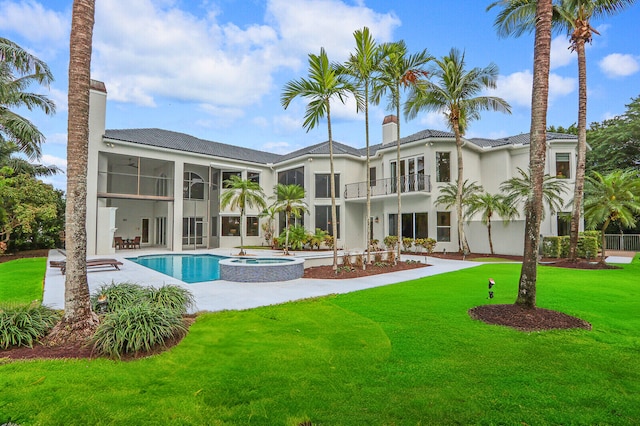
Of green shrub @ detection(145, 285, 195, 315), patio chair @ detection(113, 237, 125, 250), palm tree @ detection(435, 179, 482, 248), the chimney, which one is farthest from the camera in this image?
the chimney

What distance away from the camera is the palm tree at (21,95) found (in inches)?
595

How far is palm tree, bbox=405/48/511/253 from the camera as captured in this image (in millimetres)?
17266

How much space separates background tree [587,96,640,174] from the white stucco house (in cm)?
1068

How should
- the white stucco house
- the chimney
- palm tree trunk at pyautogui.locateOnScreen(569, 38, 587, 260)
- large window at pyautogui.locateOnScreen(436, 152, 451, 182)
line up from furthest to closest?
the chimney < large window at pyautogui.locateOnScreen(436, 152, 451, 182) < the white stucco house < palm tree trunk at pyautogui.locateOnScreen(569, 38, 587, 260)

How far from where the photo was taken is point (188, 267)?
50.3 ft

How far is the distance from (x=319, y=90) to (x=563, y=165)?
1666cm

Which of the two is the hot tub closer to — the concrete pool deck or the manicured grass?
the concrete pool deck

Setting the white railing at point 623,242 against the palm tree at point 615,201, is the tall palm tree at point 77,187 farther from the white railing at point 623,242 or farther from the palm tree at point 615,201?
the white railing at point 623,242

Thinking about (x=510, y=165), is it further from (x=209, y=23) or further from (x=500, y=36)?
→ (x=209, y=23)

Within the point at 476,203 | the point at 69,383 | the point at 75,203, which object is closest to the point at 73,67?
the point at 75,203

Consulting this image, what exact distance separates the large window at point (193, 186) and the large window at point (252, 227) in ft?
14.1

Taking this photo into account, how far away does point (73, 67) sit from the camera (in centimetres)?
518

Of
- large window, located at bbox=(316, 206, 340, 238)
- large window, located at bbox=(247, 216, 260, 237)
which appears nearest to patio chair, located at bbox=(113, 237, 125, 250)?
large window, located at bbox=(247, 216, 260, 237)

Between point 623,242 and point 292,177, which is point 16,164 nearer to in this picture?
point 292,177
